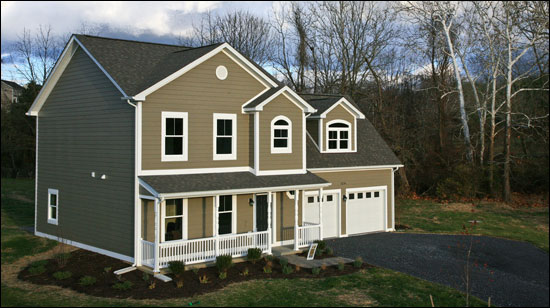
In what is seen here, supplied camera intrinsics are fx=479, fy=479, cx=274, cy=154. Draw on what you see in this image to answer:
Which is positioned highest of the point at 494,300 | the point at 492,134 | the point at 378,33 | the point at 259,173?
the point at 378,33

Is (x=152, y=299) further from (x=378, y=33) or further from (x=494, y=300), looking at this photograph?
(x=378, y=33)

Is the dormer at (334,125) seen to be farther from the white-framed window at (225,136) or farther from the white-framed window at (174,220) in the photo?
the white-framed window at (174,220)

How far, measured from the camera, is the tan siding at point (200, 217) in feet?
51.1

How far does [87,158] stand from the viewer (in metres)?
16.7

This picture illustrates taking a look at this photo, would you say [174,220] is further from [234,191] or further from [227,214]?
[234,191]

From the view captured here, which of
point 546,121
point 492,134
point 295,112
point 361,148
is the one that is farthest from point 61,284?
point 546,121

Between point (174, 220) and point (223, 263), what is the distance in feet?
8.19

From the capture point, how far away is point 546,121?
3011cm

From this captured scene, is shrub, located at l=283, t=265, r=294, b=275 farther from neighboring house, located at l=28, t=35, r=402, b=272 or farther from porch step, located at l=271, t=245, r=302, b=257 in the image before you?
porch step, located at l=271, t=245, r=302, b=257

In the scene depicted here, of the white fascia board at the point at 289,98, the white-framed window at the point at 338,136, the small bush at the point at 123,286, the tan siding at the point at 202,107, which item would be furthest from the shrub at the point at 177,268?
the white-framed window at the point at 338,136

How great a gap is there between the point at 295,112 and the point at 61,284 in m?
9.55

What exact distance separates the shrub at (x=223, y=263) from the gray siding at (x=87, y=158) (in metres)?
2.97

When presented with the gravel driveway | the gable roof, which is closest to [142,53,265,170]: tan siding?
the gable roof

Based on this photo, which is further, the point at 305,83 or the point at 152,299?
the point at 305,83
